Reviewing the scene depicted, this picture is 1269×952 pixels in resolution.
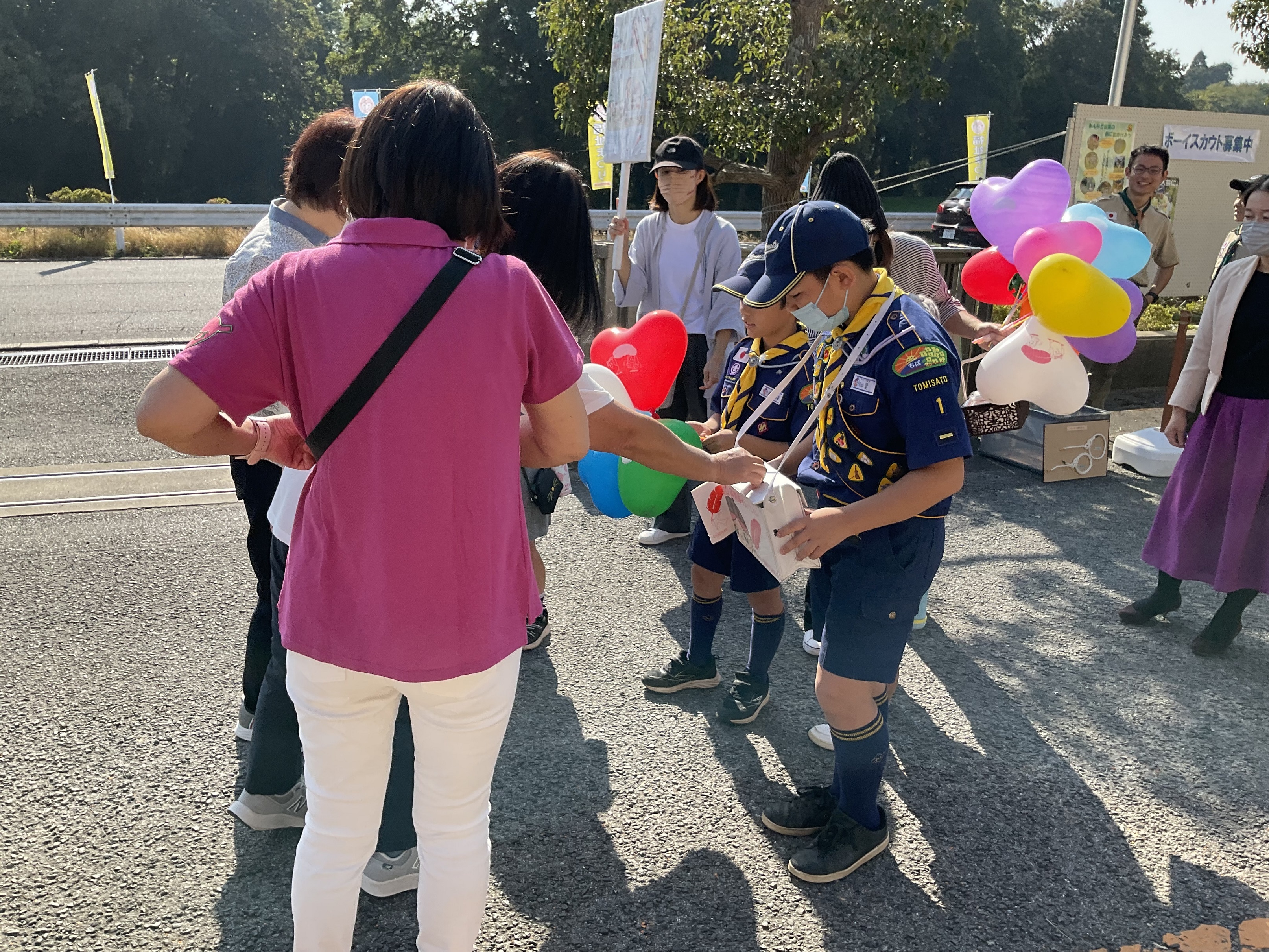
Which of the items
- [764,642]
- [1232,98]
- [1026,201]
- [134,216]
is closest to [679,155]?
[1026,201]

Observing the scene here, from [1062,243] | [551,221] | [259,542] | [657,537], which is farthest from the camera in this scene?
[657,537]

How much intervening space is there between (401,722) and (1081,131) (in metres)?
8.08

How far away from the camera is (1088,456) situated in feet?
19.9

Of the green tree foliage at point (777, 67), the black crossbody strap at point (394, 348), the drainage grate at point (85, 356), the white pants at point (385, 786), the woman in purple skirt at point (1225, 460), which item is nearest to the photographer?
the black crossbody strap at point (394, 348)

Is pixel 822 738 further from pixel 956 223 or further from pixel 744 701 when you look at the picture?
pixel 956 223

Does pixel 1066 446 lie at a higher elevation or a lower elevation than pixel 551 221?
lower

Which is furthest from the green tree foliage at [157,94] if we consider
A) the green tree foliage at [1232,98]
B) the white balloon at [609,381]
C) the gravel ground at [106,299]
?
the green tree foliage at [1232,98]

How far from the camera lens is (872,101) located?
7742 mm

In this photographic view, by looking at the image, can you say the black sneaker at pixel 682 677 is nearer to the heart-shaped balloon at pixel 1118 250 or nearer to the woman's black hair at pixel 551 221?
the woman's black hair at pixel 551 221

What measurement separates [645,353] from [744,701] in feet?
4.07

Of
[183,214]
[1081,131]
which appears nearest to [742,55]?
[1081,131]

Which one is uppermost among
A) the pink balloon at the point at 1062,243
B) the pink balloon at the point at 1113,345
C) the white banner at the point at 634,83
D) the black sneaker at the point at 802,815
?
the white banner at the point at 634,83

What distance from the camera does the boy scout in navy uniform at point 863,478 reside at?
221 centimetres

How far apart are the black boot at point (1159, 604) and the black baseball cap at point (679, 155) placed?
2.82m
